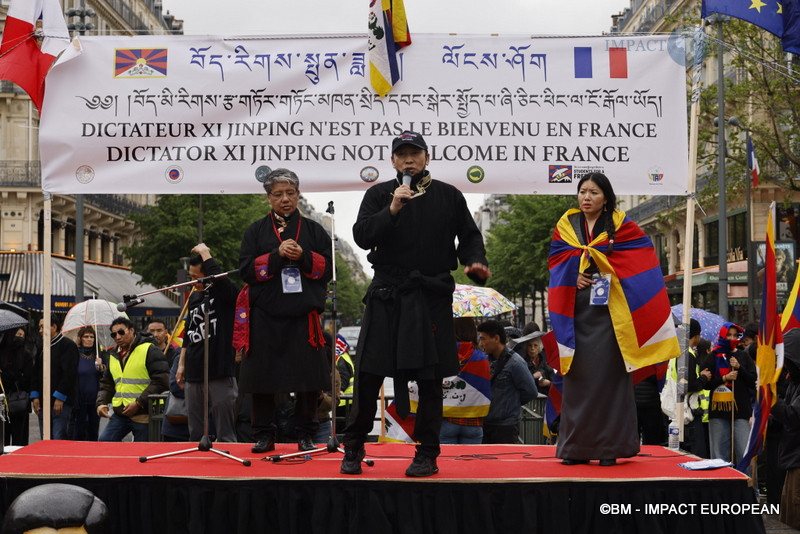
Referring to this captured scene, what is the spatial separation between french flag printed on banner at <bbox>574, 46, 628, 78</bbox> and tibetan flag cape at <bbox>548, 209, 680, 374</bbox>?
2293 millimetres

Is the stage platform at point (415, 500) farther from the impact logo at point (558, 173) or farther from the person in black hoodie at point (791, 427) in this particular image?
the impact logo at point (558, 173)

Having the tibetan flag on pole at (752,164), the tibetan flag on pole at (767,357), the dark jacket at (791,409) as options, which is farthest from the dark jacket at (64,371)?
the tibetan flag on pole at (752,164)

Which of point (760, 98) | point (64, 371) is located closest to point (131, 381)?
point (64, 371)

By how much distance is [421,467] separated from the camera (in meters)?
5.82

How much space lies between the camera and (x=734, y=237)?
4253cm

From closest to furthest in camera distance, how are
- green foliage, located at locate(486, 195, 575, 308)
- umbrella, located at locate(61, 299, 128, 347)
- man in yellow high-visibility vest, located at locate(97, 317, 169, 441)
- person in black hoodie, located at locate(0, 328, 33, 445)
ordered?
man in yellow high-visibility vest, located at locate(97, 317, 169, 441)
person in black hoodie, located at locate(0, 328, 33, 445)
umbrella, located at locate(61, 299, 128, 347)
green foliage, located at locate(486, 195, 575, 308)

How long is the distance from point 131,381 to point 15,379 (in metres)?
1.75

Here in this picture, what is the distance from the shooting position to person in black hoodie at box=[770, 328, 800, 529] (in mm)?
7211

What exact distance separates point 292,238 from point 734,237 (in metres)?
38.7

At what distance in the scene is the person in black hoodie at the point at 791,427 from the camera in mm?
7211

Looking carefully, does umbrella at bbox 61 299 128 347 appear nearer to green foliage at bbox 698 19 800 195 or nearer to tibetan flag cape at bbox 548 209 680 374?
tibetan flag cape at bbox 548 209 680 374

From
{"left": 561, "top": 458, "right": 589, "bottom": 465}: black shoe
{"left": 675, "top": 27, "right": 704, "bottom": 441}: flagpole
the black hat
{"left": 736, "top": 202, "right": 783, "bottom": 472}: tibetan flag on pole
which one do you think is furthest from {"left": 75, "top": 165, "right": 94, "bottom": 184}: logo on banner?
{"left": 736, "top": 202, "right": 783, "bottom": 472}: tibetan flag on pole

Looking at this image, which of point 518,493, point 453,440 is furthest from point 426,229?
point 453,440

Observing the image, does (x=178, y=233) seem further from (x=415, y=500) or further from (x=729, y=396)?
(x=415, y=500)
